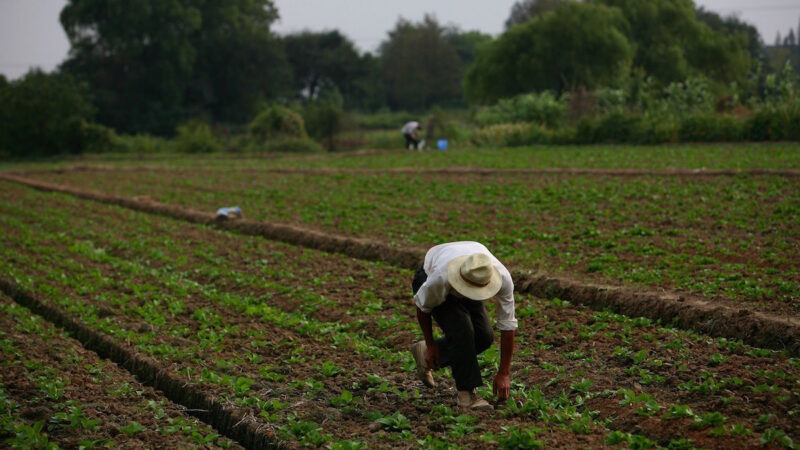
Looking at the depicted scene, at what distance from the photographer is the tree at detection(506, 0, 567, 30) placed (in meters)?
90.2

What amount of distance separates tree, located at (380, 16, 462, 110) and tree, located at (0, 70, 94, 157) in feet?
128

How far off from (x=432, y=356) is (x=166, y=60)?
62.7 meters

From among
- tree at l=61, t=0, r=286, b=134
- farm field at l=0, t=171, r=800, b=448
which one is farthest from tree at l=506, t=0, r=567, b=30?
farm field at l=0, t=171, r=800, b=448

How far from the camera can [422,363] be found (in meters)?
6.86

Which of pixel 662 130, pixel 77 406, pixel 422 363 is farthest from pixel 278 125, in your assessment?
pixel 422 363

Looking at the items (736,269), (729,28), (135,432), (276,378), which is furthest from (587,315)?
(729,28)

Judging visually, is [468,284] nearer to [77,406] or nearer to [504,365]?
[504,365]

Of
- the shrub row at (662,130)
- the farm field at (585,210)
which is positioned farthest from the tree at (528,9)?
the farm field at (585,210)

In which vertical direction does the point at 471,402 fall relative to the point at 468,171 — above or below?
below

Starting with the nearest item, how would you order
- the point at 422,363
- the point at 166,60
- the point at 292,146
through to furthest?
the point at 422,363 < the point at 292,146 < the point at 166,60

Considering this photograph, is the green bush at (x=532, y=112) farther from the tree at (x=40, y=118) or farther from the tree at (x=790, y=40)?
the tree at (x=790, y=40)

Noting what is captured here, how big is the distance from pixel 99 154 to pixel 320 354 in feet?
143

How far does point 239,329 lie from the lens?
9578mm

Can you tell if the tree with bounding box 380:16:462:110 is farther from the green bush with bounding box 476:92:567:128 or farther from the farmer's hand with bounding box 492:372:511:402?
the farmer's hand with bounding box 492:372:511:402
